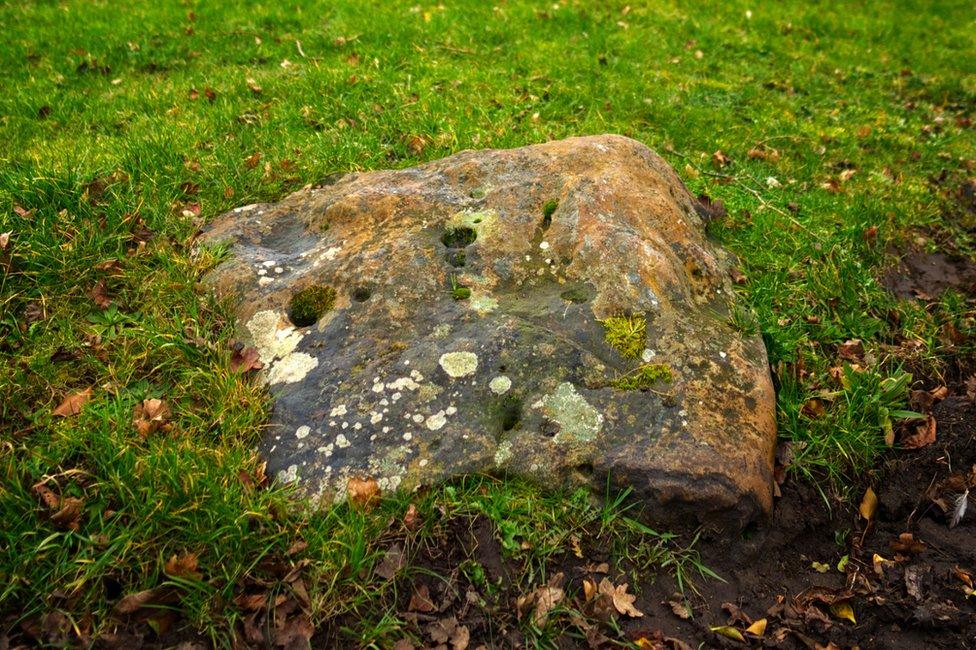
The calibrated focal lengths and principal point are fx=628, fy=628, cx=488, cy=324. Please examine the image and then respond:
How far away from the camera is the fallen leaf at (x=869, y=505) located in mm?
3400

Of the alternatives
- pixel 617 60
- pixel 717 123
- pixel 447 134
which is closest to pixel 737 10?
pixel 617 60

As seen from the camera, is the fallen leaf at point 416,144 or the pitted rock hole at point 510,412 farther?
the fallen leaf at point 416,144

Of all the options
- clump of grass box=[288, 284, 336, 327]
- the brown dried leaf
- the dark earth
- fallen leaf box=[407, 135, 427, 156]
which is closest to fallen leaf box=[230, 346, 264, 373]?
clump of grass box=[288, 284, 336, 327]

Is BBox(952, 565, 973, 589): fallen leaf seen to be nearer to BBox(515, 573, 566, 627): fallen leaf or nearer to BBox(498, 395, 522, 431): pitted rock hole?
BBox(515, 573, 566, 627): fallen leaf

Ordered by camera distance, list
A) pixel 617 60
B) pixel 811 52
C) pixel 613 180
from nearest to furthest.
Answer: pixel 613 180 < pixel 617 60 < pixel 811 52

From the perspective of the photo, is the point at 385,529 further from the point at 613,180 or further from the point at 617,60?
the point at 617,60

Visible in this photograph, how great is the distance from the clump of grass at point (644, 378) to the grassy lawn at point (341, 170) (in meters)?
0.65

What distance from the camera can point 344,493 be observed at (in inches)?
117

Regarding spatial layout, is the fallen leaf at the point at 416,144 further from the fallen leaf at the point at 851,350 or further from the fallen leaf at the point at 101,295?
the fallen leaf at the point at 851,350

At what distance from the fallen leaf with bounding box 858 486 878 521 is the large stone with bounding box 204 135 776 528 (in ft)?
2.04

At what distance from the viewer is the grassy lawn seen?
2.81 meters

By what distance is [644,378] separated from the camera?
10.9 ft

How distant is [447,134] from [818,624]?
4936mm

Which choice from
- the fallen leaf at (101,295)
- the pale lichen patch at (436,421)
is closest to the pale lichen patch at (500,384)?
the pale lichen patch at (436,421)
